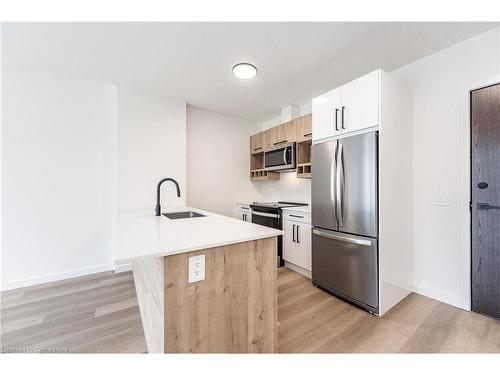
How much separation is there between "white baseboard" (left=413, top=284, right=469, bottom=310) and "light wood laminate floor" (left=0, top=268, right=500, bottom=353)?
0.22 ft

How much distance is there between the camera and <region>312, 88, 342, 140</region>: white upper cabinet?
7.00 feet

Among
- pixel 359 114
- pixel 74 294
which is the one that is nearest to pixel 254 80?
pixel 359 114

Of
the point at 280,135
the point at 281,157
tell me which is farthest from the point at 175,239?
the point at 280,135

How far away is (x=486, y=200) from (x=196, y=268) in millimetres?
2437

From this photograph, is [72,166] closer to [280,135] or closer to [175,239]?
[175,239]

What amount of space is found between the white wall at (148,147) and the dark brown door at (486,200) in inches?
132

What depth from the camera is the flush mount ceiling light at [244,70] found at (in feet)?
7.38

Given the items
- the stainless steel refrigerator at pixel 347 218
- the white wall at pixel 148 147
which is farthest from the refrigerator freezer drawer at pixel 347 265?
the white wall at pixel 148 147

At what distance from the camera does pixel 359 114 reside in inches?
76.5
